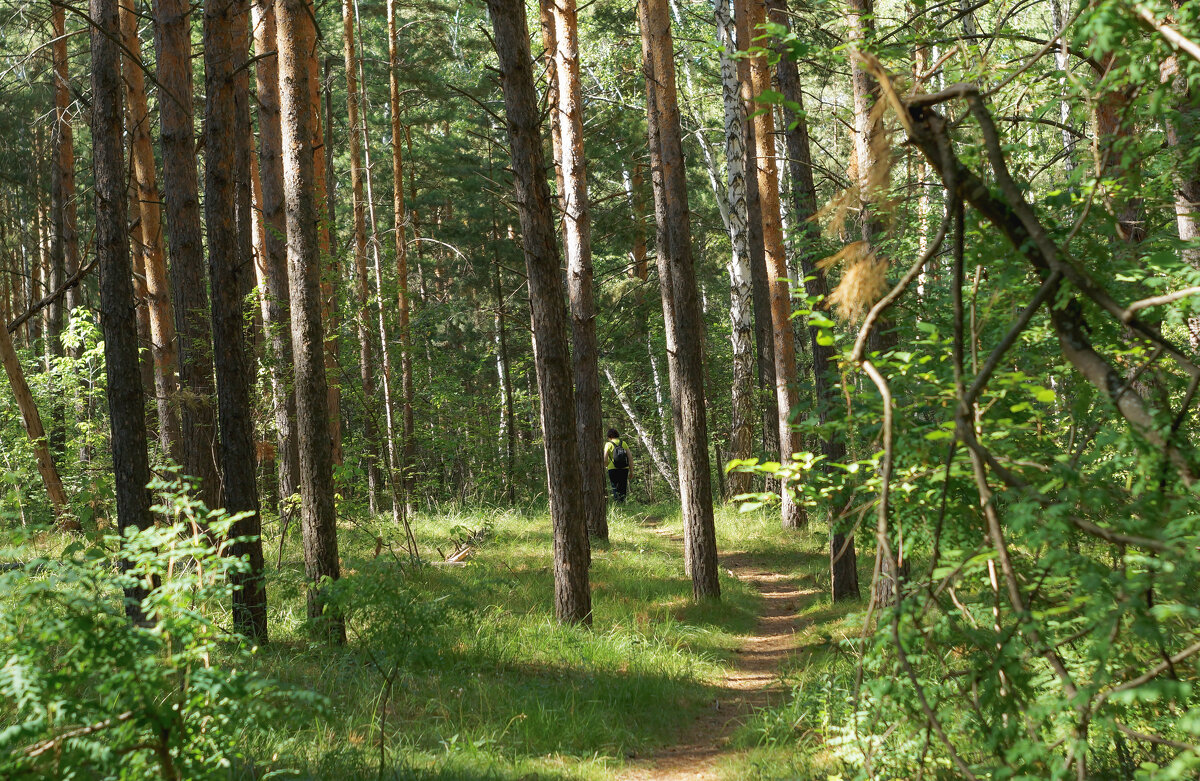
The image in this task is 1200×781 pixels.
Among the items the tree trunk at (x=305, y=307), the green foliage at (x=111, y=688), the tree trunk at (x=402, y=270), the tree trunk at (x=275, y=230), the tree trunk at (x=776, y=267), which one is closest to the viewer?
the green foliage at (x=111, y=688)

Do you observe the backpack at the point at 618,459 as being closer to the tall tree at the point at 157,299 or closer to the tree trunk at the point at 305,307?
the tall tree at the point at 157,299

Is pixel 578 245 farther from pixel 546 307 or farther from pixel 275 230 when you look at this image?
pixel 275 230

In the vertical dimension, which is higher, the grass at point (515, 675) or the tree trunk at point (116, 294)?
the tree trunk at point (116, 294)

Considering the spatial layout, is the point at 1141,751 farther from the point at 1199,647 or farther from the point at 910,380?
the point at 1199,647

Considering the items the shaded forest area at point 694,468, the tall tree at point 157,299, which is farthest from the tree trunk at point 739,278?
the tall tree at point 157,299

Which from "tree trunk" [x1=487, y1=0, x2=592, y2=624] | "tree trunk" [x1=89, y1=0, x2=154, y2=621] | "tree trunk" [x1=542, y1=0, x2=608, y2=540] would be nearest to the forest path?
"tree trunk" [x1=487, y1=0, x2=592, y2=624]

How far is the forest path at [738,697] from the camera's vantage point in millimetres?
4980

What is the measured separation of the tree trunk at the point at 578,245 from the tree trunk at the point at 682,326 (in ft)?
3.49

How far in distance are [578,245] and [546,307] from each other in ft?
11.1

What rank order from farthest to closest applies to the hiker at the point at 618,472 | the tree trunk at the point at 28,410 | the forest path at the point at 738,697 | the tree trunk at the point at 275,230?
1. the hiker at the point at 618,472
2. the tree trunk at the point at 275,230
3. the tree trunk at the point at 28,410
4. the forest path at the point at 738,697

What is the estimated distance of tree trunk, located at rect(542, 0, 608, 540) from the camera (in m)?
10.0

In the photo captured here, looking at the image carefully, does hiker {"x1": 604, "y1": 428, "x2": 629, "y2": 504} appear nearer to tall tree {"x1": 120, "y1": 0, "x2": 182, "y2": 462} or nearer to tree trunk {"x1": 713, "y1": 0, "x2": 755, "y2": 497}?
tree trunk {"x1": 713, "y1": 0, "x2": 755, "y2": 497}

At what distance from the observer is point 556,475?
7160 mm

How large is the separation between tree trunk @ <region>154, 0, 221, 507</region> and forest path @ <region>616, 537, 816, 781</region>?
4887 millimetres
